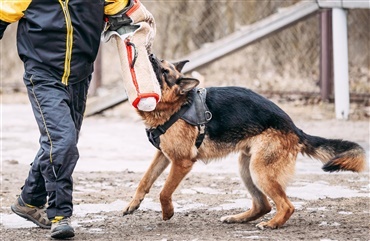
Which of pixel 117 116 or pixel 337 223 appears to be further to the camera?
pixel 117 116

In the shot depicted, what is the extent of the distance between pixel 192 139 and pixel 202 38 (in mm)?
8983

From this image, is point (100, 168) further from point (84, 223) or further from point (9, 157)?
point (84, 223)

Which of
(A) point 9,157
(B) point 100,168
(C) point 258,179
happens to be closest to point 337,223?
(C) point 258,179

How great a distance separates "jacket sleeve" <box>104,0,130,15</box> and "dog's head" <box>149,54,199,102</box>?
522 millimetres

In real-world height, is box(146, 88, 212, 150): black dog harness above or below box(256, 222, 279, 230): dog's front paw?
above

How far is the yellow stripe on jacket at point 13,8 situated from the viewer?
551 cm

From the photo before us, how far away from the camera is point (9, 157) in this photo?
9188mm

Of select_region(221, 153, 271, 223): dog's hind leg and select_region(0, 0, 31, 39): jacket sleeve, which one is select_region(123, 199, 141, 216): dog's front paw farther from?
select_region(0, 0, 31, 39): jacket sleeve

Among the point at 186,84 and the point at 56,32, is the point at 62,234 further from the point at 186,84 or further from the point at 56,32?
the point at 186,84

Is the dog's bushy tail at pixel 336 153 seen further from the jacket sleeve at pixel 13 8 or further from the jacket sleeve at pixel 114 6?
the jacket sleeve at pixel 13 8

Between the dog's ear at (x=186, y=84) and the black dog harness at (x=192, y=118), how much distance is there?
0.10 m

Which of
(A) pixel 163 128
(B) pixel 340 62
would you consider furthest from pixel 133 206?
(B) pixel 340 62

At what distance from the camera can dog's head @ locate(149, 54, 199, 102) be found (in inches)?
243

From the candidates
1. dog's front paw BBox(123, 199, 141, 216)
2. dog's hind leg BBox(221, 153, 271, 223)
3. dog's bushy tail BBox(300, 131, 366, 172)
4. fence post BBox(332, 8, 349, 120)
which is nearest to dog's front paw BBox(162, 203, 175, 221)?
dog's front paw BBox(123, 199, 141, 216)
